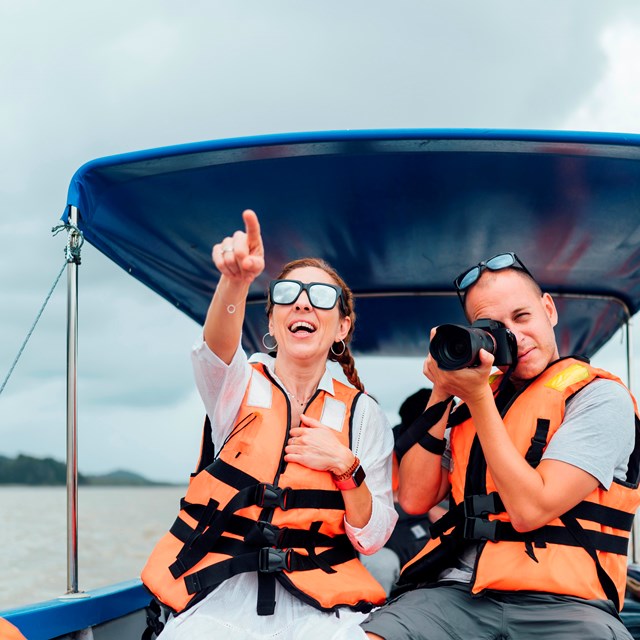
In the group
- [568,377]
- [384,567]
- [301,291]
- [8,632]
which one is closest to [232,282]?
[301,291]

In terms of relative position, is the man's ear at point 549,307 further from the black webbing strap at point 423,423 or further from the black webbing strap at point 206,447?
the black webbing strap at point 206,447

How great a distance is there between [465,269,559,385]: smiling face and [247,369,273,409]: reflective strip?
2.11 feet

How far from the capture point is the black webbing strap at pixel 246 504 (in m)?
2.01

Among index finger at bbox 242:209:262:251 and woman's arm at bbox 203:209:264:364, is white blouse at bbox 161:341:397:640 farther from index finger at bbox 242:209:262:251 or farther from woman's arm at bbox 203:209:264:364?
index finger at bbox 242:209:262:251

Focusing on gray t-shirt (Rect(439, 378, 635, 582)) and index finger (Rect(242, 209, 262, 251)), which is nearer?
index finger (Rect(242, 209, 262, 251))

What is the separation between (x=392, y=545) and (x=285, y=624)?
5.75 ft

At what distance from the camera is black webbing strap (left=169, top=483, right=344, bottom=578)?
201 cm

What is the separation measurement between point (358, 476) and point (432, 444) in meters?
0.28

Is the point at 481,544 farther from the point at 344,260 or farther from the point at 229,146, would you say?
the point at 344,260

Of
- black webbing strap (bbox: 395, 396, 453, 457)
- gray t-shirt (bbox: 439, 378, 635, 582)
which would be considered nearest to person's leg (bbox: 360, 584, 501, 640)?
gray t-shirt (bbox: 439, 378, 635, 582)

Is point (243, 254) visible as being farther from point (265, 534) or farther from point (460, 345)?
point (265, 534)

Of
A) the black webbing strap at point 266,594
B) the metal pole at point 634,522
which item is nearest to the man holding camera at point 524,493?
the black webbing strap at point 266,594

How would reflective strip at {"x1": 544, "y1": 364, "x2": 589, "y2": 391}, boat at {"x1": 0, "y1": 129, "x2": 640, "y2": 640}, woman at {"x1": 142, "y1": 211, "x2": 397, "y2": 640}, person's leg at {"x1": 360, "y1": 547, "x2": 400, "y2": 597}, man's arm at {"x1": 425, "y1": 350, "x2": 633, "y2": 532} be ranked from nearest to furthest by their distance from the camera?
man's arm at {"x1": 425, "y1": 350, "x2": 633, "y2": 532}
woman at {"x1": 142, "y1": 211, "x2": 397, "y2": 640}
reflective strip at {"x1": 544, "y1": 364, "x2": 589, "y2": 391}
boat at {"x1": 0, "y1": 129, "x2": 640, "y2": 640}
person's leg at {"x1": 360, "y1": 547, "x2": 400, "y2": 597}

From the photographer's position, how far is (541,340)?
2152 millimetres
